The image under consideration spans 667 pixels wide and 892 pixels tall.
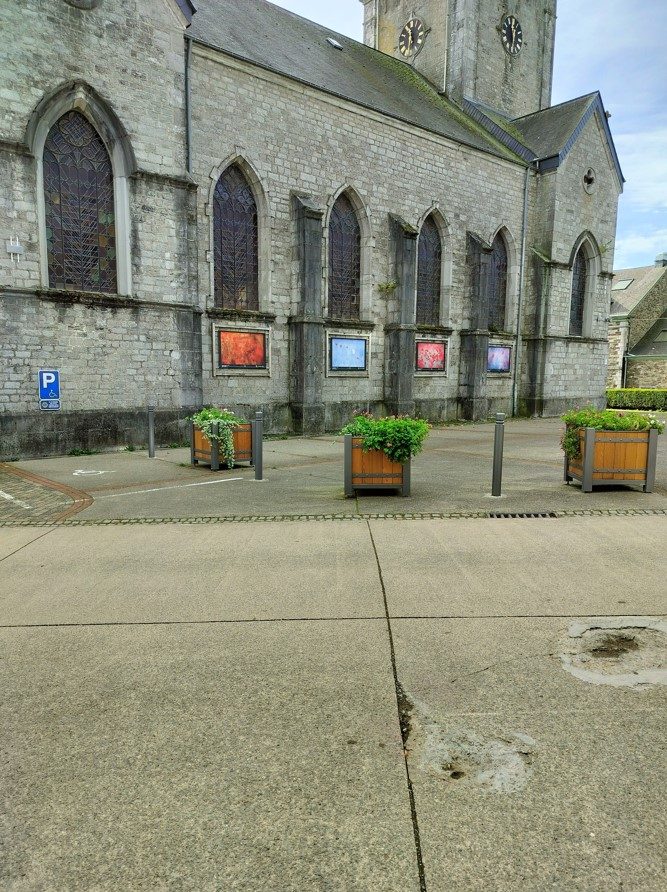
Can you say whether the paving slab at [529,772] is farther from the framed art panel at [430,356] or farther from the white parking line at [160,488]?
the framed art panel at [430,356]

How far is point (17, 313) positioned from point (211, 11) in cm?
1097

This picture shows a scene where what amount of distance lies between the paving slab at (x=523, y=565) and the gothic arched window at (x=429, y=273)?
14.5m

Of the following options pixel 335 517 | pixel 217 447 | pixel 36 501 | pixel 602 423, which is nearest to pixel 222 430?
pixel 217 447

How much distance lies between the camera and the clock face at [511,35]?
25203 millimetres

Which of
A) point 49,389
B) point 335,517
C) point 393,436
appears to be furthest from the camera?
point 49,389

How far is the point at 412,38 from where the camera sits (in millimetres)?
25688

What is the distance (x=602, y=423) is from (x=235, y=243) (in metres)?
10.9

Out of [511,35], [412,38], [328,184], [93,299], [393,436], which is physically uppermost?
[511,35]

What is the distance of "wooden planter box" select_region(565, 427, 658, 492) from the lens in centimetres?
813

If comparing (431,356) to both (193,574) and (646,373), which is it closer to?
(193,574)

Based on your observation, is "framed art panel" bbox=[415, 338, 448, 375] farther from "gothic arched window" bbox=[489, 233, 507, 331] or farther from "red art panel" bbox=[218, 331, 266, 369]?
"red art panel" bbox=[218, 331, 266, 369]

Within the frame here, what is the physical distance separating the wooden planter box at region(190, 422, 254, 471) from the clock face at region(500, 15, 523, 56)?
24.2m

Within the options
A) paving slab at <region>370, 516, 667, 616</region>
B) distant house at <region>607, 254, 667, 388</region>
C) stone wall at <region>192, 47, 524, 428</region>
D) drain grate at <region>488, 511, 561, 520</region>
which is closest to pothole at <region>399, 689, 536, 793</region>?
paving slab at <region>370, 516, 667, 616</region>

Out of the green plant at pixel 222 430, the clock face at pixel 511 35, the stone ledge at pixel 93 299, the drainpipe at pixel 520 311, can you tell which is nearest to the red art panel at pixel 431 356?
the drainpipe at pixel 520 311
